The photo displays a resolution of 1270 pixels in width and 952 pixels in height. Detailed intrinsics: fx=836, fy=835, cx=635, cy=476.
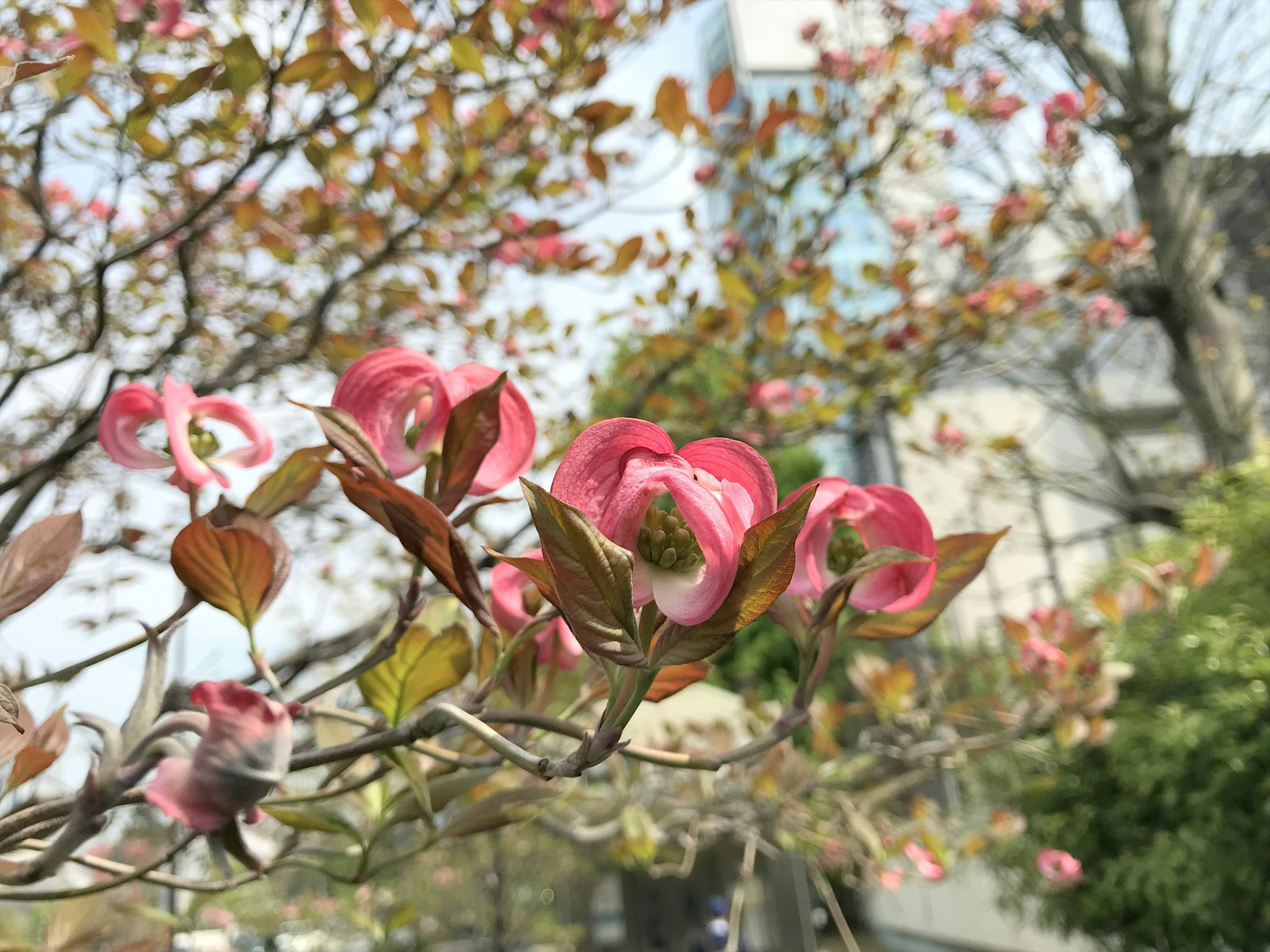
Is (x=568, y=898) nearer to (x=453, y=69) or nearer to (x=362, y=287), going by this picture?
(x=362, y=287)

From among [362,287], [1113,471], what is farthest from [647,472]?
[1113,471]

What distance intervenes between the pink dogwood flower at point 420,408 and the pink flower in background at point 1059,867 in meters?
2.98

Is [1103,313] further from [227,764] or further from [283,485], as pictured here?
[227,764]

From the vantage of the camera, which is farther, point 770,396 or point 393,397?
point 770,396

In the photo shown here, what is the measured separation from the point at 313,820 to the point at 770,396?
69.1 inches

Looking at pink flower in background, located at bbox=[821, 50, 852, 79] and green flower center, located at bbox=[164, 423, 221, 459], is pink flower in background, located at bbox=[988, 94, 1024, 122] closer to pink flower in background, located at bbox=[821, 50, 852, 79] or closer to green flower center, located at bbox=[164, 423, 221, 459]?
pink flower in background, located at bbox=[821, 50, 852, 79]

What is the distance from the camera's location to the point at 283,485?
0.43 metres

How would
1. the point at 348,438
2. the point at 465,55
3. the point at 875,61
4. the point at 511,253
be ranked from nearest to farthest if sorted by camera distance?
the point at 348,438 → the point at 465,55 → the point at 511,253 → the point at 875,61

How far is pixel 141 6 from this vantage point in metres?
1.03

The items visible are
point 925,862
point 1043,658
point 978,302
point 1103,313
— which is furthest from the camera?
point 1103,313

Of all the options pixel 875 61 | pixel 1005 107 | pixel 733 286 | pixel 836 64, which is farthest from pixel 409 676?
pixel 1005 107

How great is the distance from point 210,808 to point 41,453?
94.3 inches

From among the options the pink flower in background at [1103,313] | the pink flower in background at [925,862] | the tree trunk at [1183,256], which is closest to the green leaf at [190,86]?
the pink flower in background at [925,862]

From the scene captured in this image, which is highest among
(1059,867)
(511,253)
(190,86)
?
(511,253)
